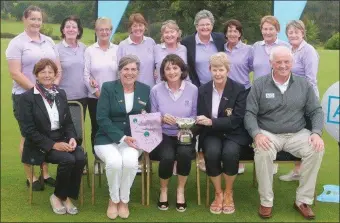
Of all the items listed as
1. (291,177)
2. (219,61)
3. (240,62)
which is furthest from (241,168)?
(219,61)

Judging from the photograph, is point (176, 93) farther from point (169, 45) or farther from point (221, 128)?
point (169, 45)

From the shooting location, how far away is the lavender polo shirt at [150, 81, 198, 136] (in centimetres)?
386

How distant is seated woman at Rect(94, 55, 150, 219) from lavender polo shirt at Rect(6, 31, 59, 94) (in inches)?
28.8

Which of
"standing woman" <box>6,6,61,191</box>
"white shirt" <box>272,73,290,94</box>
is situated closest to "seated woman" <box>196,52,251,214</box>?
"white shirt" <box>272,73,290,94</box>

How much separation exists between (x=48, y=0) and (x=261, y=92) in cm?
1097

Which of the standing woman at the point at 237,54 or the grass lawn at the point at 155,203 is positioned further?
the standing woman at the point at 237,54

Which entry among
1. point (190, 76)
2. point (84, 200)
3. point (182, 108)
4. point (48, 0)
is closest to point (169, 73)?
point (182, 108)

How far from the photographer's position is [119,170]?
11.8ft

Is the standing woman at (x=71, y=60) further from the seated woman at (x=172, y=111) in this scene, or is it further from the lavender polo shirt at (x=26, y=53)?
the seated woman at (x=172, y=111)

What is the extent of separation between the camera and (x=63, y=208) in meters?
3.68

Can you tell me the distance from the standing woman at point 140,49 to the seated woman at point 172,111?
0.49 m

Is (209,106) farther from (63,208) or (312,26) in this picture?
(312,26)

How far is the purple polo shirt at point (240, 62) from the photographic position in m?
4.45

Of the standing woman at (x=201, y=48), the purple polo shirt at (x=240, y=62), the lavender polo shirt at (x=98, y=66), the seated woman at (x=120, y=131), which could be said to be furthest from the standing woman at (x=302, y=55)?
the lavender polo shirt at (x=98, y=66)
